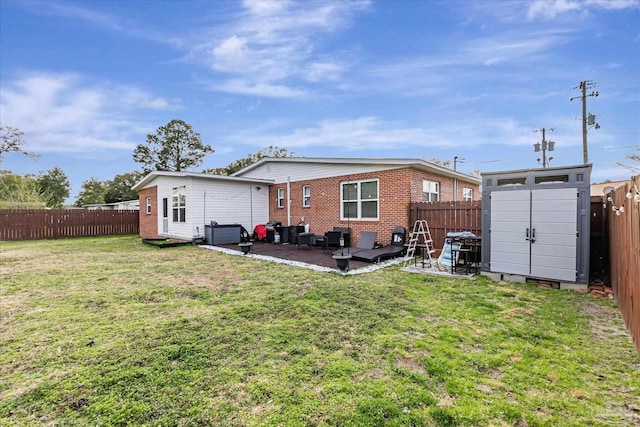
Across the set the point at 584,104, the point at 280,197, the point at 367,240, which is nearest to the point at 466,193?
the point at 367,240

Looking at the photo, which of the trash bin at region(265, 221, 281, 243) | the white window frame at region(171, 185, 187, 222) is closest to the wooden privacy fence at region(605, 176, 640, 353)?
the trash bin at region(265, 221, 281, 243)

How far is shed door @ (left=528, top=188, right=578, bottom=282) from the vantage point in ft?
18.3

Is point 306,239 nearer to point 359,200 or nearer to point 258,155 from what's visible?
point 359,200

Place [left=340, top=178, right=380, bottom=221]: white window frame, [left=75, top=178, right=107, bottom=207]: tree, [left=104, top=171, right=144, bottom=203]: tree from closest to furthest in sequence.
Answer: [left=340, top=178, right=380, bottom=221]: white window frame
[left=104, top=171, right=144, bottom=203]: tree
[left=75, top=178, right=107, bottom=207]: tree

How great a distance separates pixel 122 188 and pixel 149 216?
30307mm

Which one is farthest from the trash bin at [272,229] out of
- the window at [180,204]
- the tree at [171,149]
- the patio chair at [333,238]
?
the tree at [171,149]

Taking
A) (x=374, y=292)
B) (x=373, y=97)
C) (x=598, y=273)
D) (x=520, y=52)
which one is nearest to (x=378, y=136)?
(x=373, y=97)

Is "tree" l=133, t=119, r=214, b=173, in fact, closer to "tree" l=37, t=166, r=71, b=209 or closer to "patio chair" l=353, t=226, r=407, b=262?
"tree" l=37, t=166, r=71, b=209

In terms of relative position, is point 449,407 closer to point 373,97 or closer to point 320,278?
point 320,278

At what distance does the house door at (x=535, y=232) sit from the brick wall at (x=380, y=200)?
3726 mm

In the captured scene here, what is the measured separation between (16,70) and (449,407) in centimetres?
1828

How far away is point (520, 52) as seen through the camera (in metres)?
9.86

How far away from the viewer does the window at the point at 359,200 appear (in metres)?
10.8

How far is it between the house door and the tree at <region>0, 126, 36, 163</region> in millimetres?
29073
